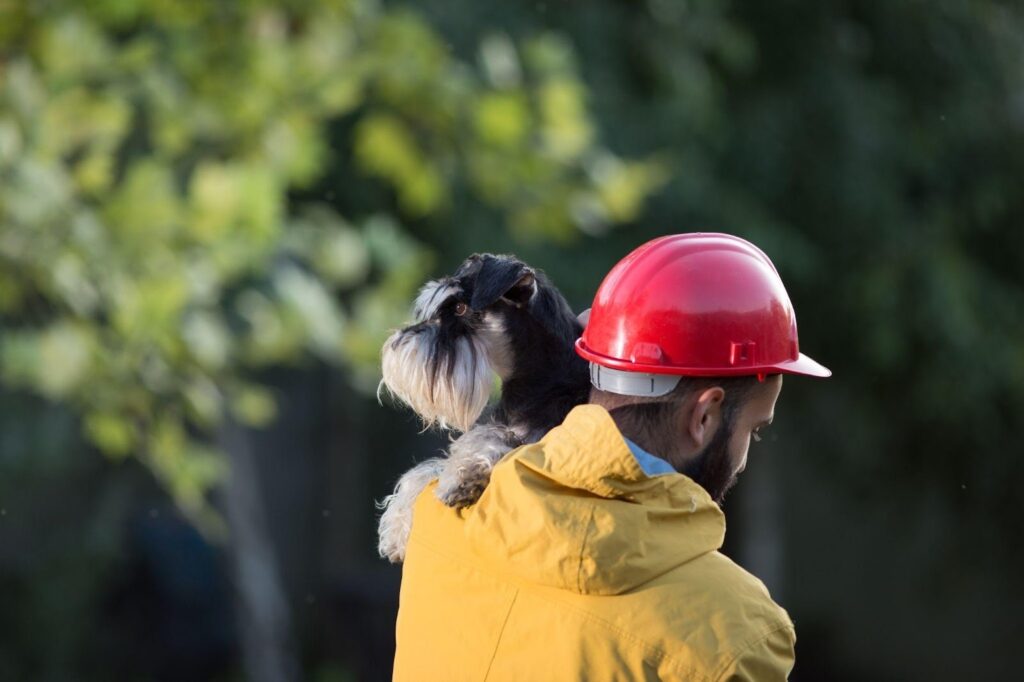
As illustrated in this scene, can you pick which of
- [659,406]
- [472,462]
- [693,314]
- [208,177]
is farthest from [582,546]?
[208,177]

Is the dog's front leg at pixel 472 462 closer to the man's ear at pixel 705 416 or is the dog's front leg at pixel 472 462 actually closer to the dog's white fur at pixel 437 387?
the dog's white fur at pixel 437 387

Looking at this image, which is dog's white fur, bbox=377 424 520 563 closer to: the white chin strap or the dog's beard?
the dog's beard

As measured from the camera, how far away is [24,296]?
12.9 ft

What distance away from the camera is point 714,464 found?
199 cm

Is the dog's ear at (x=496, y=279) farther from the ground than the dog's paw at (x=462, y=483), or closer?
farther from the ground

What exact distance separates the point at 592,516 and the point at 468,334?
1.08 m

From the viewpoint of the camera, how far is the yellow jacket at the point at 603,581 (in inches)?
65.6

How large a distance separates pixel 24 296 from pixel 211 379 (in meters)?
0.65

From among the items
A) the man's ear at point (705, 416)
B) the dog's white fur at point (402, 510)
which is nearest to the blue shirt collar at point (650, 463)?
the man's ear at point (705, 416)

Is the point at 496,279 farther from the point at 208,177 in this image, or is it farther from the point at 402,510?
the point at 208,177

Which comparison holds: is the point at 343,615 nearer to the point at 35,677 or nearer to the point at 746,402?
the point at 35,677

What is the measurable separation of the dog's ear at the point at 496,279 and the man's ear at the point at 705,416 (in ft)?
2.44

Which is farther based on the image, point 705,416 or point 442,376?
point 442,376

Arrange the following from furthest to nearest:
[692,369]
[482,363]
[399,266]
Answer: [399,266] < [482,363] < [692,369]
